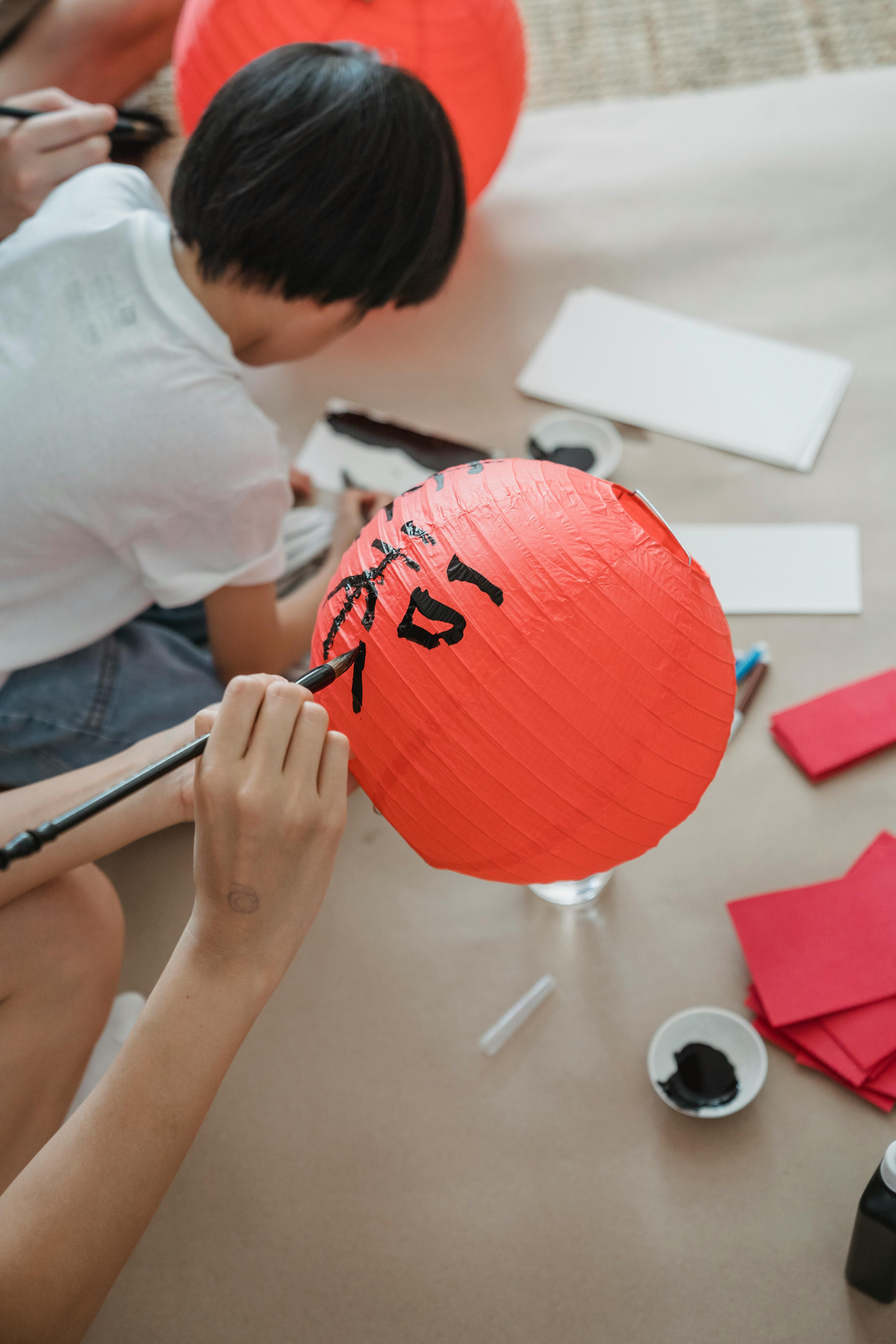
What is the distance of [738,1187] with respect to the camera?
3.44 feet

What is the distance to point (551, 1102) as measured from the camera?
1.12m

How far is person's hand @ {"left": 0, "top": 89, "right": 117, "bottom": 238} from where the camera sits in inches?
52.7

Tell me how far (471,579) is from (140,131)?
1757mm

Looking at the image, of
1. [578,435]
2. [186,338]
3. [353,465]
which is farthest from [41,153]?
[578,435]

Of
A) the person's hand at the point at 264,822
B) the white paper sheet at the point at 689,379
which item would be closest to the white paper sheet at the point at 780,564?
the white paper sheet at the point at 689,379

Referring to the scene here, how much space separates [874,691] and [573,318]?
849 mm

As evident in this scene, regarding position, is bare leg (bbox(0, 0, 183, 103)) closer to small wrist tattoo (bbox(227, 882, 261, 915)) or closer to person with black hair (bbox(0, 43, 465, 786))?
person with black hair (bbox(0, 43, 465, 786))

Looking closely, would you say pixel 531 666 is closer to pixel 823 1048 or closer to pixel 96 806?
pixel 96 806

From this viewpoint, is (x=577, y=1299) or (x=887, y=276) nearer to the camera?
(x=577, y=1299)

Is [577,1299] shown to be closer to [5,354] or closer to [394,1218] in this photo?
[394,1218]

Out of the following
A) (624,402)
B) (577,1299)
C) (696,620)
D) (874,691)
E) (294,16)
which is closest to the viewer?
(696,620)

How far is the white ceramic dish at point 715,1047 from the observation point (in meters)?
1.08

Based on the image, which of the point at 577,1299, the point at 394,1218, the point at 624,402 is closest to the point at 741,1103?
the point at 577,1299

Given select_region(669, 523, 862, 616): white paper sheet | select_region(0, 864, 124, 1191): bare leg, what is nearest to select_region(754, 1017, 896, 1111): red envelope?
select_region(669, 523, 862, 616): white paper sheet
